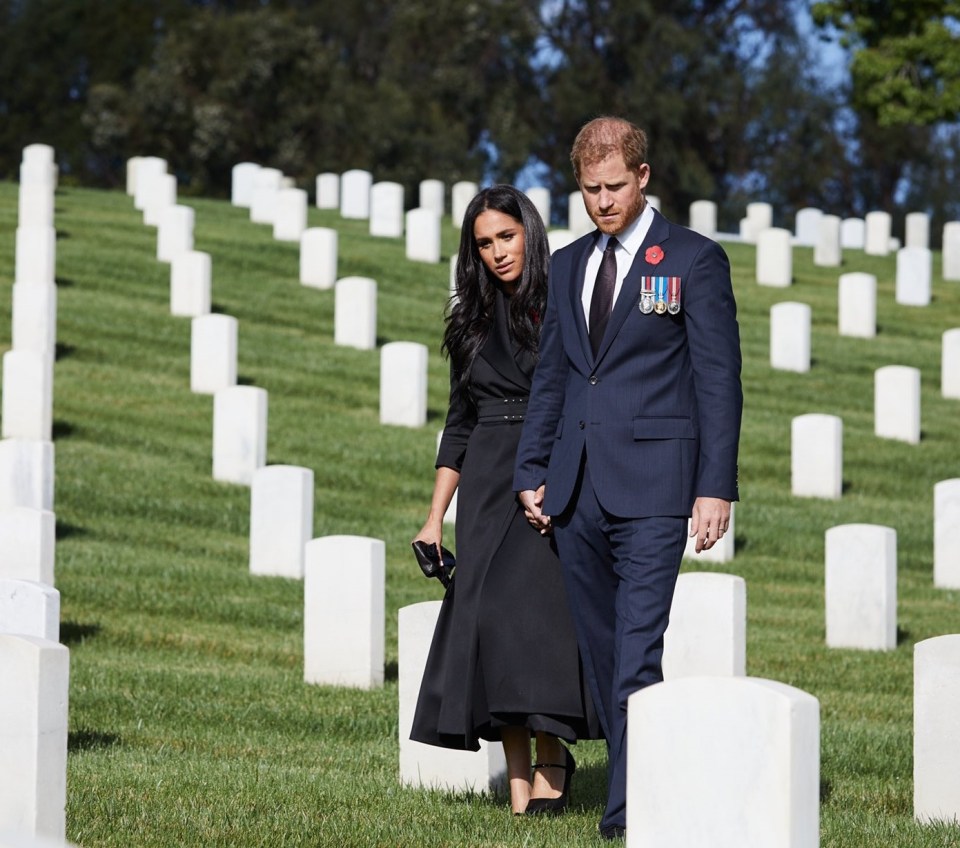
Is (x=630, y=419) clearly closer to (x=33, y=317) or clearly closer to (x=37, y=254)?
(x=33, y=317)

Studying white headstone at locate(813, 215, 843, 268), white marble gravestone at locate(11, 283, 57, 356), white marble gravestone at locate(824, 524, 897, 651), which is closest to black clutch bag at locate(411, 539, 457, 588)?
white marble gravestone at locate(824, 524, 897, 651)

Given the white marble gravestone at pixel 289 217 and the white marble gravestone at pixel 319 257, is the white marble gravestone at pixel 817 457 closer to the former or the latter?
the white marble gravestone at pixel 319 257

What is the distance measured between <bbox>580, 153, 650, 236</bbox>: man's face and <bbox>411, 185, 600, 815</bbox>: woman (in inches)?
18.3

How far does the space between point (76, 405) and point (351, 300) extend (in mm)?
3883

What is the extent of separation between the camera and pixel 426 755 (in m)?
6.20

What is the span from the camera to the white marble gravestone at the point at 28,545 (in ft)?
29.7

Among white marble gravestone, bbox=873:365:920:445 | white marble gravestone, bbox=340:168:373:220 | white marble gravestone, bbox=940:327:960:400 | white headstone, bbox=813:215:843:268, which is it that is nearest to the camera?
white marble gravestone, bbox=873:365:920:445

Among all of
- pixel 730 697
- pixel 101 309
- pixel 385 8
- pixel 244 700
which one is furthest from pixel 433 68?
pixel 730 697

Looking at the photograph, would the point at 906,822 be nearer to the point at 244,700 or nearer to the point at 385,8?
the point at 244,700

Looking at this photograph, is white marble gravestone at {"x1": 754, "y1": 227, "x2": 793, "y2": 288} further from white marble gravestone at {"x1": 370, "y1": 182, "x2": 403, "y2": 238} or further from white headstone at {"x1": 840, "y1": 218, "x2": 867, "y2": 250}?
white headstone at {"x1": 840, "y1": 218, "x2": 867, "y2": 250}

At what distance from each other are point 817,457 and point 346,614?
7220mm

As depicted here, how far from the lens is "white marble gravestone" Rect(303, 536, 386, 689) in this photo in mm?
8734

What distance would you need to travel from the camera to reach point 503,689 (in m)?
5.49

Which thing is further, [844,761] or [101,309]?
[101,309]
